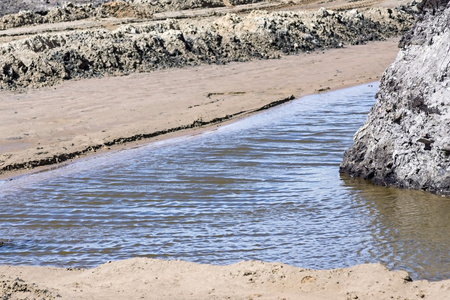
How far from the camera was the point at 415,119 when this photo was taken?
7.65 meters

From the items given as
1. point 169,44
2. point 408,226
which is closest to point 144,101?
point 169,44

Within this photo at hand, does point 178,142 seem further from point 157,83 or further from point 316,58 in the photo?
point 316,58

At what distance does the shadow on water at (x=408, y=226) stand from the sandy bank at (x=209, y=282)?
2.13 feet

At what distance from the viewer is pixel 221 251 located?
19.8 ft

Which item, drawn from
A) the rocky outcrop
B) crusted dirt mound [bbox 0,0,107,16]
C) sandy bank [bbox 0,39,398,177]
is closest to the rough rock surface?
sandy bank [bbox 0,39,398,177]

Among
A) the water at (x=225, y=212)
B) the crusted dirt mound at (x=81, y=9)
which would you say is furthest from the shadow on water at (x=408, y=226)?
the crusted dirt mound at (x=81, y=9)

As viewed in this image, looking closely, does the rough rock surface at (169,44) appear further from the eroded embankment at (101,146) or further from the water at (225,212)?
the water at (225,212)

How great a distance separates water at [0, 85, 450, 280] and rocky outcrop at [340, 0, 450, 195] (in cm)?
24

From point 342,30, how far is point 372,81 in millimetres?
7883

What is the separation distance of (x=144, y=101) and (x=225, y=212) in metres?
7.67

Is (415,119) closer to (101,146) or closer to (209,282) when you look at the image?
(209,282)

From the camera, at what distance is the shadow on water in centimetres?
560

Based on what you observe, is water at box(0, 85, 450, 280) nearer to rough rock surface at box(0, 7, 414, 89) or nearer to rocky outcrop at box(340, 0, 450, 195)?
rocky outcrop at box(340, 0, 450, 195)

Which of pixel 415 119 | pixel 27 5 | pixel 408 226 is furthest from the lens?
pixel 27 5
